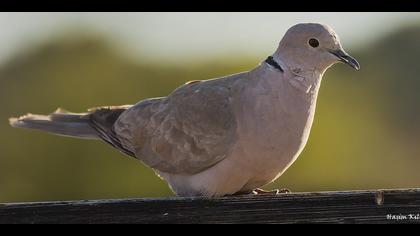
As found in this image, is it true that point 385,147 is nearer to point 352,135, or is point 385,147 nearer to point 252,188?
point 352,135

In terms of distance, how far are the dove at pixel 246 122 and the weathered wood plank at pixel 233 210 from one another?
3.27ft

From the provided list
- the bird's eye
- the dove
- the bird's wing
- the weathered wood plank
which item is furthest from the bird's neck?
the weathered wood plank

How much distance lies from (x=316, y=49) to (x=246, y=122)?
1.84 feet

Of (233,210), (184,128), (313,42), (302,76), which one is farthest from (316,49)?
(233,210)

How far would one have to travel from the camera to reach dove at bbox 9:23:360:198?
247 inches

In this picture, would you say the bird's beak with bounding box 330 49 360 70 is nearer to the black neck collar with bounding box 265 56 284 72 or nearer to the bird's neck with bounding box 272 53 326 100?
the bird's neck with bounding box 272 53 326 100

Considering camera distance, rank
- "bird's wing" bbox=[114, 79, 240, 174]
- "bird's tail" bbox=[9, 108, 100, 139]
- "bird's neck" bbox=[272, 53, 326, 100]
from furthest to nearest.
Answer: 1. "bird's tail" bbox=[9, 108, 100, 139]
2. "bird's wing" bbox=[114, 79, 240, 174]
3. "bird's neck" bbox=[272, 53, 326, 100]

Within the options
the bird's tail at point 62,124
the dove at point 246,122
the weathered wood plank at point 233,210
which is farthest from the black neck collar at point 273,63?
the bird's tail at point 62,124

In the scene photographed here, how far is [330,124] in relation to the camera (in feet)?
45.1

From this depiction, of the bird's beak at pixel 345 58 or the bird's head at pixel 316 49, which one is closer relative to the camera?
the bird's beak at pixel 345 58

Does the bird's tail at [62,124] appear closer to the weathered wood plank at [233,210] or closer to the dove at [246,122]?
the dove at [246,122]

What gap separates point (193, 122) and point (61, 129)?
984mm

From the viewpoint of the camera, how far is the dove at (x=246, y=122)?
627 centimetres

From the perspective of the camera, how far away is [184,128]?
269 inches
